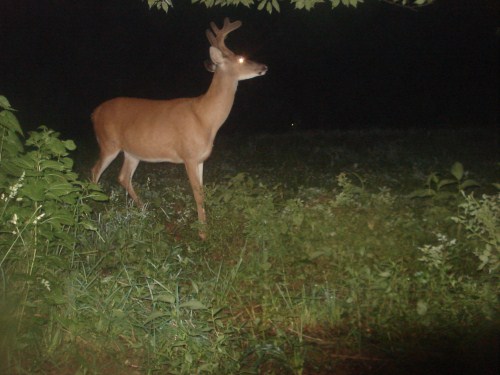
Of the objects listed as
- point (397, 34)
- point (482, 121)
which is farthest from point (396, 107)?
point (397, 34)

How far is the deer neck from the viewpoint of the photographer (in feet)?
24.4

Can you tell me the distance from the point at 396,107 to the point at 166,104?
14474mm

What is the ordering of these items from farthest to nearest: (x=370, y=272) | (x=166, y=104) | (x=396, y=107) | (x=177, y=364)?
1. (x=396, y=107)
2. (x=166, y=104)
3. (x=370, y=272)
4. (x=177, y=364)

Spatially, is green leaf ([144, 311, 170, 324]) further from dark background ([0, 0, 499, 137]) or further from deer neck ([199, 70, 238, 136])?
dark background ([0, 0, 499, 137])

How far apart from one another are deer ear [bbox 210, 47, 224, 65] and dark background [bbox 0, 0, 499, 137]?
12.1 metres

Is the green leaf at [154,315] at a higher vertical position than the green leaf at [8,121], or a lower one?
lower

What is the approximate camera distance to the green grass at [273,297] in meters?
3.51

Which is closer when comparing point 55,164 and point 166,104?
point 55,164

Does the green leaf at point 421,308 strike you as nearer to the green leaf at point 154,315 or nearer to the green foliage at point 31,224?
the green leaf at point 154,315

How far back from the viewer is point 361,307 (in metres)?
3.89

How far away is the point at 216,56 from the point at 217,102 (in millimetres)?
535

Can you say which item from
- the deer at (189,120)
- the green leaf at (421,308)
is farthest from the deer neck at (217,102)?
the green leaf at (421,308)

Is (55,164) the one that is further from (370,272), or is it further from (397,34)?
(397,34)

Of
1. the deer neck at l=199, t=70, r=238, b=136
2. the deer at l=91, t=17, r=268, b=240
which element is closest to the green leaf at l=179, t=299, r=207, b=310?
the deer at l=91, t=17, r=268, b=240
